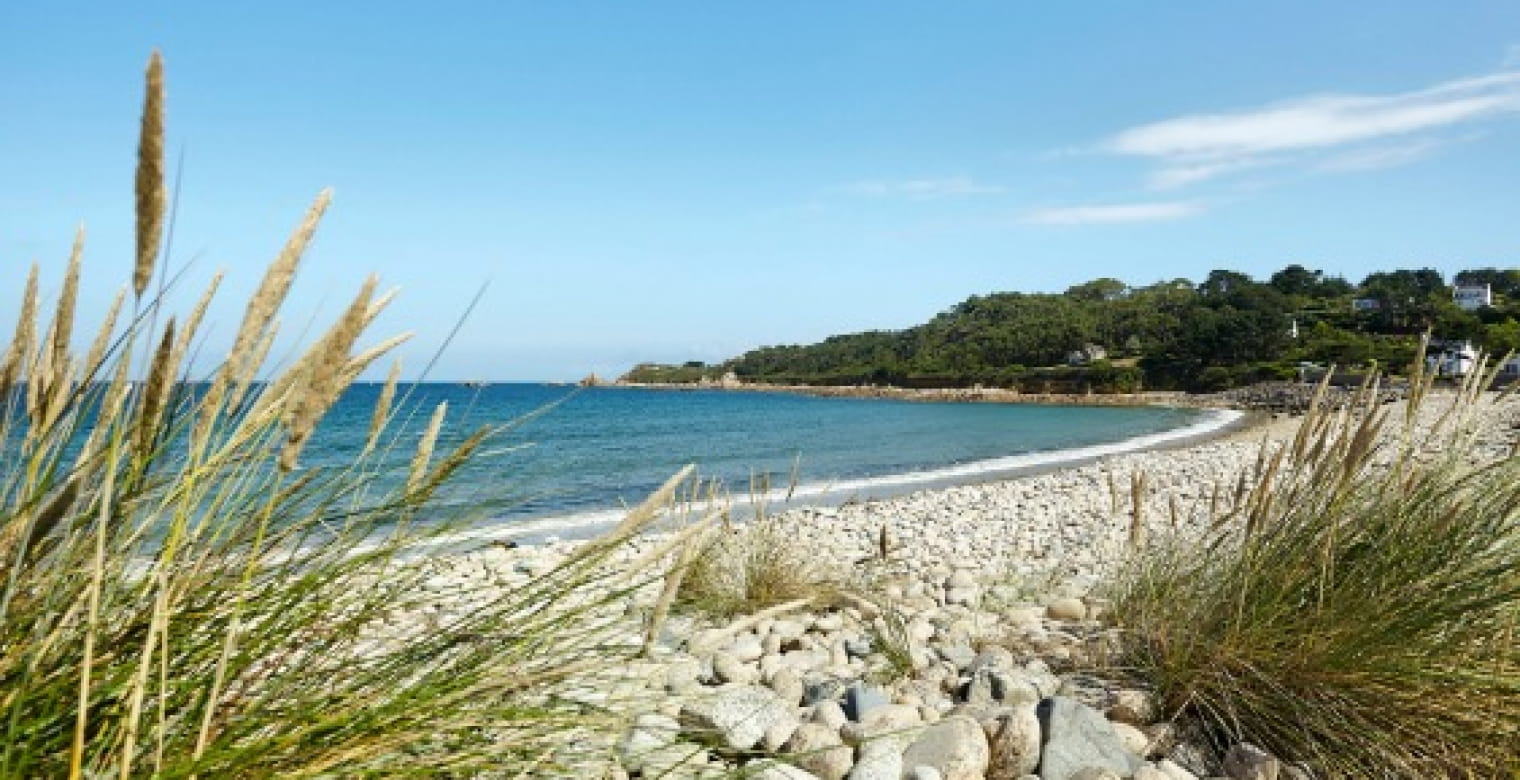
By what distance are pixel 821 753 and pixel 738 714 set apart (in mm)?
326

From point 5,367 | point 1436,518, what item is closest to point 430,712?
point 5,367

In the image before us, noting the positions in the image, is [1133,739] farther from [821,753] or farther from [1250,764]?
[821,753]

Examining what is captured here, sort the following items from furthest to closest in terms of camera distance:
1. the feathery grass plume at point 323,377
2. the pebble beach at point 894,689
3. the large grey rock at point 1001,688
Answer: the large grey rock at point 1001,688 → the pebble beach at point 894,689 → the feathery grass plume at point 323,377

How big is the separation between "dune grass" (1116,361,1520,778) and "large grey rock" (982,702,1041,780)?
0.66 m

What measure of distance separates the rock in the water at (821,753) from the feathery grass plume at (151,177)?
8.44ft

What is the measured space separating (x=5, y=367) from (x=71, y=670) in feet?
1.72

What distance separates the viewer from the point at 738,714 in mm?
3518

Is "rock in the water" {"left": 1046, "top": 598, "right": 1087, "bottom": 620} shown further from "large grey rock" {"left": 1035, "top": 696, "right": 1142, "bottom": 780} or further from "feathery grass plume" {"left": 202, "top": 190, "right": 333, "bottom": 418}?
"feathery grass plume" {"left": 202, "top": 190, "right": 333, "bottom": 418}

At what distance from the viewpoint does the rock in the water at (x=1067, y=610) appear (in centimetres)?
576

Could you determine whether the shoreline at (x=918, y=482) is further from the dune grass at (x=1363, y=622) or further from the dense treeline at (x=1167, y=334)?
the dense treeline at (x=1167, y=334)

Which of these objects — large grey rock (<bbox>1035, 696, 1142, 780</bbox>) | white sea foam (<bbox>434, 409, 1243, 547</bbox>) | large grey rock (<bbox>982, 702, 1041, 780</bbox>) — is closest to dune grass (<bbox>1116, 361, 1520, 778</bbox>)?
large grey rock (<bbox>1035, 696, 1142, 780</bbox>)

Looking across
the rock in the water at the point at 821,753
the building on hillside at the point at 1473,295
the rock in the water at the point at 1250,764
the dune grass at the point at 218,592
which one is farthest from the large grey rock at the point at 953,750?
the building on hillside at the point at 1473,295

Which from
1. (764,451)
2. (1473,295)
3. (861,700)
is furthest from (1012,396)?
(861,700)

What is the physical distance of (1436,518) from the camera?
3541 millimetres
